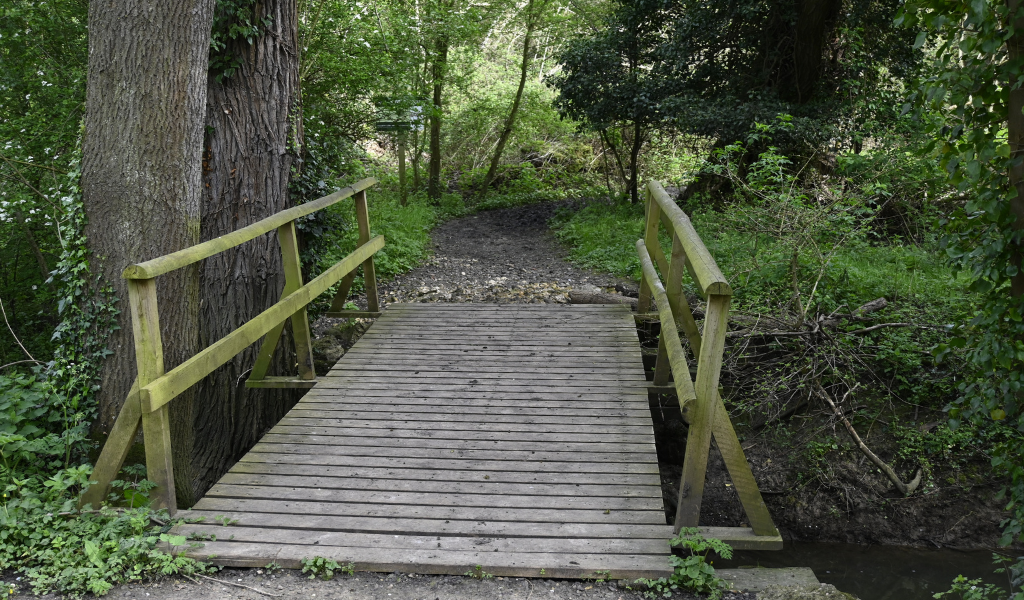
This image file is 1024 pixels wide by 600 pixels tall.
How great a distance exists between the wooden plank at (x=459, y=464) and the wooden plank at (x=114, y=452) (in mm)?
807

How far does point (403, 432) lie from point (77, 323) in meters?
2.07

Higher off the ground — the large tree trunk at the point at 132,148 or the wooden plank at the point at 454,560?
the large tree trunk at the point at 132,148

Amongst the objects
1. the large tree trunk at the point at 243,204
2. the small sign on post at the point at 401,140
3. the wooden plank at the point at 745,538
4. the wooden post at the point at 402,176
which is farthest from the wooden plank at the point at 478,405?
the wooden post at the point at 402,176

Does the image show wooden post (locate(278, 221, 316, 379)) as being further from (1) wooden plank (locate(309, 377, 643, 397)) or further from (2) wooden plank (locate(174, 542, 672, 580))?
(2) wooden plank (locate(174, 542, 672, 580))

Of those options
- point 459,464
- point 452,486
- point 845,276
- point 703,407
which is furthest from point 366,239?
point 845,276

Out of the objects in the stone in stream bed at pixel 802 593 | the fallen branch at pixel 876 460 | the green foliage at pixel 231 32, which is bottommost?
the fallen branch at pixel 876 460

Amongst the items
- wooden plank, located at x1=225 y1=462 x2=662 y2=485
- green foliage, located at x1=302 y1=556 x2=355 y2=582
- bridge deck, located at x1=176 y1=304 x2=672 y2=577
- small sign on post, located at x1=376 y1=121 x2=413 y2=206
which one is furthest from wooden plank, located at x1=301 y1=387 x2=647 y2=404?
small sign on post, located at x1=376 y1=121 x2=413 y2=206

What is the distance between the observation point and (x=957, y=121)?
2674mm

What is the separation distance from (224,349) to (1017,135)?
3730mm

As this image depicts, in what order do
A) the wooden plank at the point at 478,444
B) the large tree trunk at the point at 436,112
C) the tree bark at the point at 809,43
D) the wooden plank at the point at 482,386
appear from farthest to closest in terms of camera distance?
the large tree trunk at the point at 436,112 < the tree bark at the point at 809,43 < the wooden plank at the point at 482,386 < the wooden plank at the point at 478,444

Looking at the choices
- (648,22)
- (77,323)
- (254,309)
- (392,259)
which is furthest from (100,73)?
(648,22)

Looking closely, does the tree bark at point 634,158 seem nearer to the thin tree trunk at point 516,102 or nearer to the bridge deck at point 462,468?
the thin tree trunk at point 516,102

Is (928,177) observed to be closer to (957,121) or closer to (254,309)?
(957,121)

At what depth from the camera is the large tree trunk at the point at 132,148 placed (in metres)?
4.09
